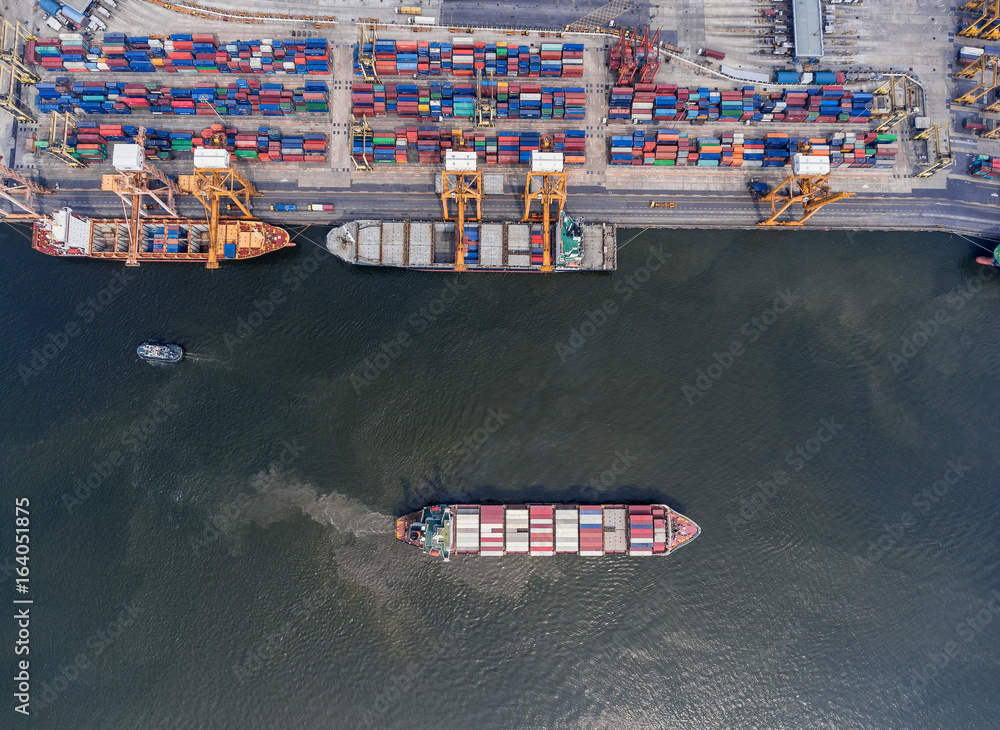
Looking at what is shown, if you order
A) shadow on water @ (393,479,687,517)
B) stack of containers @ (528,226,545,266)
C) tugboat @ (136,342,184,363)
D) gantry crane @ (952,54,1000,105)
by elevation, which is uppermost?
gantry crane @ (952,54,1000,105)

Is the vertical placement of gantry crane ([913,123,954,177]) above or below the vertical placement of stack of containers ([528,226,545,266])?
above

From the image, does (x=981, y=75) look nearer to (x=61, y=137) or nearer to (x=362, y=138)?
(x=362, y=138)

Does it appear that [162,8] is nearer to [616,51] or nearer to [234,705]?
[616,51]

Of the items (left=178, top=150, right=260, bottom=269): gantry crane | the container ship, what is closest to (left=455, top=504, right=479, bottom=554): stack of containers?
the container ship

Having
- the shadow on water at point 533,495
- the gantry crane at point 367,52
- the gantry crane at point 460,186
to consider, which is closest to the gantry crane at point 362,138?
the gantry crane at point 367,52

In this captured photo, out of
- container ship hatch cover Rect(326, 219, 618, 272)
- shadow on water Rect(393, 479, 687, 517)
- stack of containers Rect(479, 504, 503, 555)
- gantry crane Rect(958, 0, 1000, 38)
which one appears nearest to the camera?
stack of containers Rect(479, 504, 503, 555)

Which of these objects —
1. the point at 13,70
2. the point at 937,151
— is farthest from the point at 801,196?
the point at 13,70

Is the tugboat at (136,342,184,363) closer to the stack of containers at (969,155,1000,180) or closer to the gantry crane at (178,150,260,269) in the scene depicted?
the gantry crane at (178,150,260,269)
